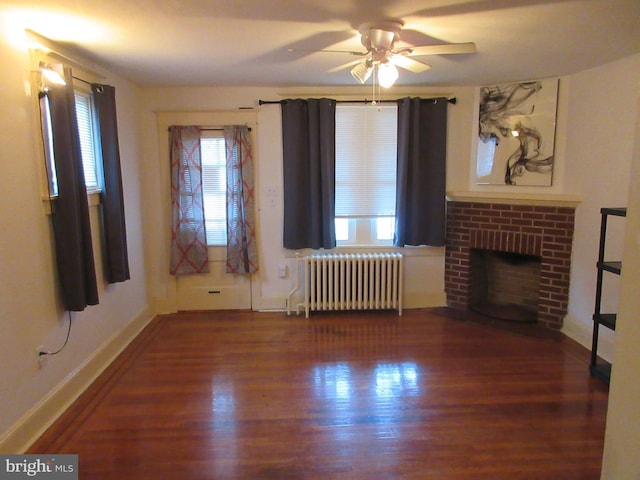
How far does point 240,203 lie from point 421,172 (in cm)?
193

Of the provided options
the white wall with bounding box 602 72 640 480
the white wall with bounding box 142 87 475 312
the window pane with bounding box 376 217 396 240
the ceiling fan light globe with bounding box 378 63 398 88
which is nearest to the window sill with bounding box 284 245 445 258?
the white wall with bounding box 142 87 475 312

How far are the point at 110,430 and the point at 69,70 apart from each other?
7.37 feet

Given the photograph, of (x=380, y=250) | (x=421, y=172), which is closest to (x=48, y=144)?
(x=380, y=250)

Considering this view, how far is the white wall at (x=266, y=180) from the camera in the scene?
4305mm

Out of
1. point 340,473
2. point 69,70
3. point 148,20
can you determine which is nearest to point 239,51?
point 148,20

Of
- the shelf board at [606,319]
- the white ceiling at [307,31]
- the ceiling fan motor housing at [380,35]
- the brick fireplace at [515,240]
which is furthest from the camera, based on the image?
the brick fireplace at [515,240]

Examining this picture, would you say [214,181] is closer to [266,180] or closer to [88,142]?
[266,180]

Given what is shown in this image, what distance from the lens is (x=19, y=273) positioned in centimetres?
235

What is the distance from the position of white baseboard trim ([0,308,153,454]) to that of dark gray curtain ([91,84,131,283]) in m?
0.59

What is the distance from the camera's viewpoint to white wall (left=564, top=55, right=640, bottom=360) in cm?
319

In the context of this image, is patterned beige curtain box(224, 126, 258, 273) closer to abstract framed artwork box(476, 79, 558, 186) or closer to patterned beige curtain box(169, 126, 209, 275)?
patterned beige curtain box(169, 126, 209, 275)

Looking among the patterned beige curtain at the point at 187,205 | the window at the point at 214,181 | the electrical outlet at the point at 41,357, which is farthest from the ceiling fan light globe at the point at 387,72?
the electrical outlet at the point at 41,357

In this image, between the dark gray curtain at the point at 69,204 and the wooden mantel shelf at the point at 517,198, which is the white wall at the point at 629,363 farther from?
the dark gray curtain at the point at 69,204

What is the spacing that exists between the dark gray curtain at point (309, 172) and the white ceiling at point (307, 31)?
2.06 ft
